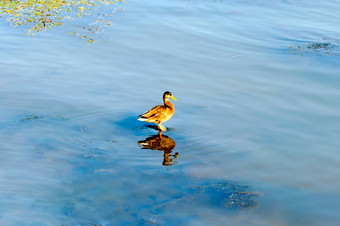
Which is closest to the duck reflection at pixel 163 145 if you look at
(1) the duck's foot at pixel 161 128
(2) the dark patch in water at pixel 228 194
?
(1) the duck's foot at pixel 161 128

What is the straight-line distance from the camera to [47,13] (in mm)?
18328

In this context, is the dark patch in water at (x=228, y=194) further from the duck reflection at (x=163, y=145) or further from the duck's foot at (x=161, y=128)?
the duck's foot at (x=161, y=128)

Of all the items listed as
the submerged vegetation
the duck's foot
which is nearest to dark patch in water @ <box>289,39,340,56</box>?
the duck's foot

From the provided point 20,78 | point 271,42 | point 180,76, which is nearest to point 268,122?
point 180,76

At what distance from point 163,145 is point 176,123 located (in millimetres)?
1194

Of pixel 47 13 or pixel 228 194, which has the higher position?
pixel 47 13

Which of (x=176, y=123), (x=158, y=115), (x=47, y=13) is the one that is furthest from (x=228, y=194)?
(x=47, y=13)

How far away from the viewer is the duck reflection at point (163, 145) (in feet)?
32.1

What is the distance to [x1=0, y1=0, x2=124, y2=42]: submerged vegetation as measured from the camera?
17.3 meters

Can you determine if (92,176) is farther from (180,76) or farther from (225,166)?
(180,76)

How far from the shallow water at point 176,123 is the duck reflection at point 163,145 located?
0.06 m

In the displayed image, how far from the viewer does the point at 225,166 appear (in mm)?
9531

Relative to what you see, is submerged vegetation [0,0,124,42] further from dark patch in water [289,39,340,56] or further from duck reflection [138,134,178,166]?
dark patch in water [289,39,340,56]

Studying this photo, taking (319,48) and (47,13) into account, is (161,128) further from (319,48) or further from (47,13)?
(47,13)
